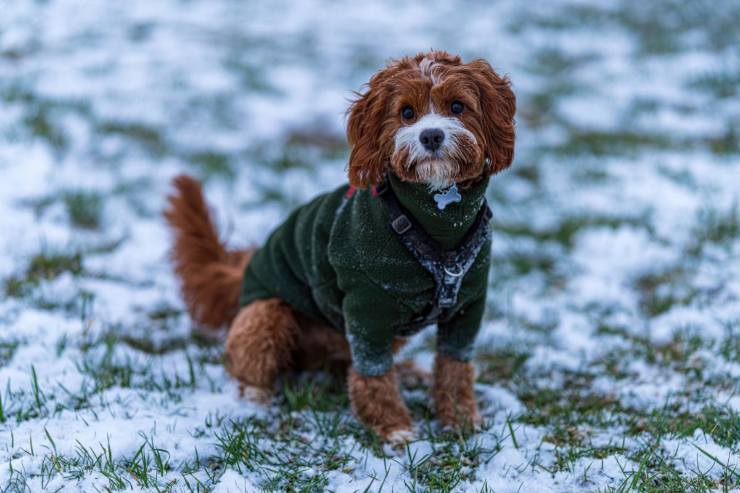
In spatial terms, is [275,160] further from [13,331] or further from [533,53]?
[533,53]

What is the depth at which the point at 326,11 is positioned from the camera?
1258 centimetres

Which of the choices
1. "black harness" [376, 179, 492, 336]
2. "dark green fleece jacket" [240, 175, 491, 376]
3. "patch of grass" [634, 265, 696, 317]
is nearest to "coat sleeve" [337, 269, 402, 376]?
"dark green fleece jacket" [240, 175, 491, 376]

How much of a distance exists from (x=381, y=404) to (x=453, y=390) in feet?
1.21

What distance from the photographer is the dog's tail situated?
156 inches

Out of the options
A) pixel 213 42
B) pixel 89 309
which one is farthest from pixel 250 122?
pixel 89 309

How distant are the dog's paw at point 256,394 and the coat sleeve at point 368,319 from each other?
1.92 feet

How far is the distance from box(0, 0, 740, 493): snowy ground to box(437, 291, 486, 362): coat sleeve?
348 millimetres

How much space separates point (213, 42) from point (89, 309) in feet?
22.9

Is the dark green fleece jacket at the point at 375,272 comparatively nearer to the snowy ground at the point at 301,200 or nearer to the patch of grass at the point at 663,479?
the snowy ground at the point at 301,200

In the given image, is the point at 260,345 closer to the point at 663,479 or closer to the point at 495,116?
the point at 495,116

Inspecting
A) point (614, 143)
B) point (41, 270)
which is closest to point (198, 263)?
point (41, 270)

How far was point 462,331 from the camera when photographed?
321 centimetres

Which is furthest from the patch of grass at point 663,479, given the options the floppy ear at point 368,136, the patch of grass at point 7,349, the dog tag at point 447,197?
the patch of grass at point 7,349

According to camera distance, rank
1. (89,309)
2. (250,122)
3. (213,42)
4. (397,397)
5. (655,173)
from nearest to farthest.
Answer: (397,397) → (89,309) → (655,173) → (250,122) → (213,42)
